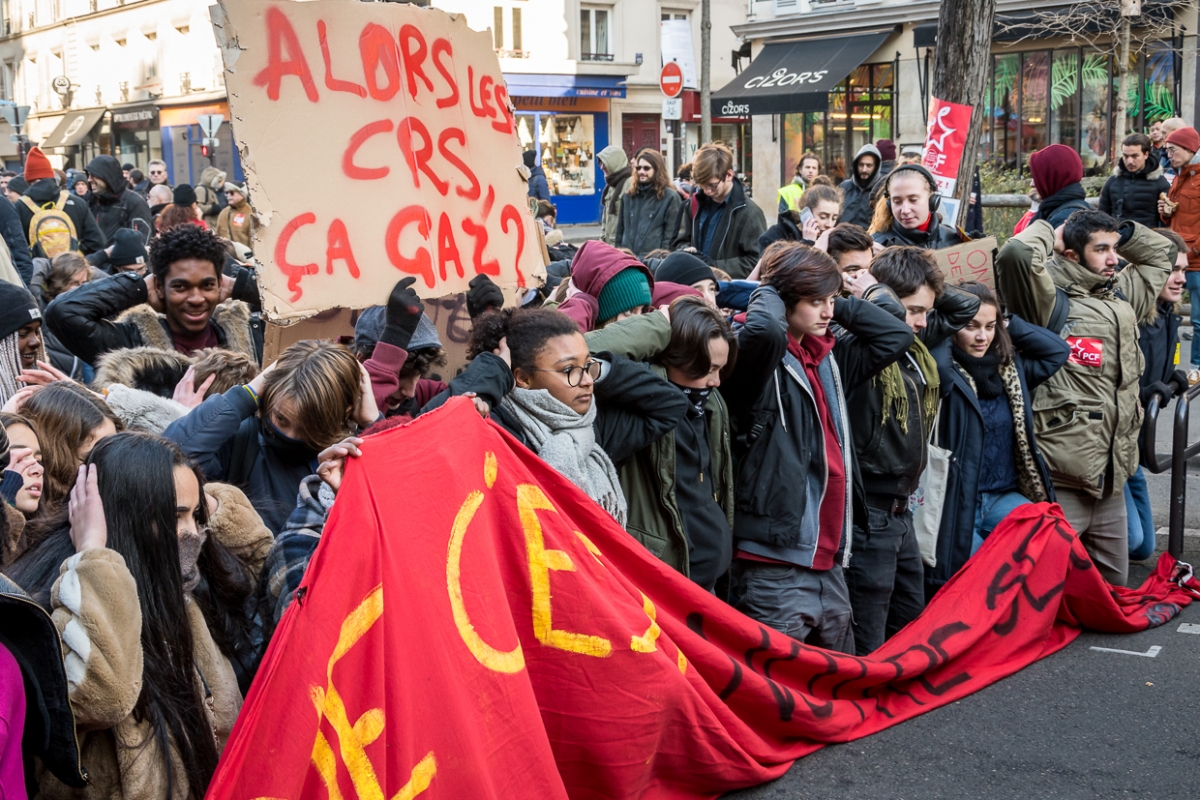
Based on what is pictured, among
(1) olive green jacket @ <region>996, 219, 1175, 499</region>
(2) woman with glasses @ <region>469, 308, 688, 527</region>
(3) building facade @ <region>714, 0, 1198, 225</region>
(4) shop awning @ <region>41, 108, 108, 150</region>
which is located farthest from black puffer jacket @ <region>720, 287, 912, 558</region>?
(4) shop awning @ <region>41, 108, 108, 150</region>

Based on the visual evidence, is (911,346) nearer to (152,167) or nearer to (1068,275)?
(1068,275)

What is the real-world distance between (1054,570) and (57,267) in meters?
5.30

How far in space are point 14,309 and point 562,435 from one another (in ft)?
5.70

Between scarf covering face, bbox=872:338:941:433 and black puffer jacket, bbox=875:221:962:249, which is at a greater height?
black puffer jacket, bbox=875:221:962:249

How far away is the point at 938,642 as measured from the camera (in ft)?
14.5

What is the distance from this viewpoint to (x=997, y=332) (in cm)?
520

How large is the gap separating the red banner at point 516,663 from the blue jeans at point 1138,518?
6.40 ft

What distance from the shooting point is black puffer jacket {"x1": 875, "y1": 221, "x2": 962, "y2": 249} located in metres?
6.37

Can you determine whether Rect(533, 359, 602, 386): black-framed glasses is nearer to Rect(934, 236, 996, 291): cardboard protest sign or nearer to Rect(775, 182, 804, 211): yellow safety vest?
Rect(934, 236, 996, 291): cardboard protest sign

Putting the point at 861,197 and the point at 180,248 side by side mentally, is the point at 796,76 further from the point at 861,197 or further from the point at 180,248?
the point at 180,248

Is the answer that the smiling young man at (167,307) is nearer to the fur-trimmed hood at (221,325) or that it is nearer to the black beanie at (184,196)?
the fur-trimmed hood at (221,325)

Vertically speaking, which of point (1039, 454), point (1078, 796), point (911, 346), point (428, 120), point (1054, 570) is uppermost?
point (428, 120)

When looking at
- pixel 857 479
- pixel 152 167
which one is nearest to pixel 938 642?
pixel 857 479

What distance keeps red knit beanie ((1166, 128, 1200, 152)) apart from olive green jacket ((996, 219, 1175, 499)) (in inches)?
247
